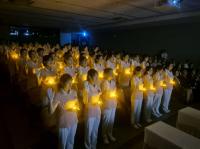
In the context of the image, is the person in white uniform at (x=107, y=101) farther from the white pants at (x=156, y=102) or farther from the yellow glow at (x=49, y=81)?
the white pants at (x=156, y=102)

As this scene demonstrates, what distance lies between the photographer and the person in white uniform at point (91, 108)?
340 centimetres

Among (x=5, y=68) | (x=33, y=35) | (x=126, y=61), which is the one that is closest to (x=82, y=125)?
(x=126, y=61)

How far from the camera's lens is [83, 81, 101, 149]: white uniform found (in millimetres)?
3400

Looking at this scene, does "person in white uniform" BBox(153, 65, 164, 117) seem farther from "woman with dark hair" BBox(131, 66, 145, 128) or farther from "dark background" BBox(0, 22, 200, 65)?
"dark background" BBox(0, 22, 200, 65)

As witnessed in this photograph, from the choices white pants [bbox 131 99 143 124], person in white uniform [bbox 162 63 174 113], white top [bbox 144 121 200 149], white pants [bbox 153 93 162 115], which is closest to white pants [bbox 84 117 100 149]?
white top [bbox 144 121 200 149]

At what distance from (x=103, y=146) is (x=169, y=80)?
125 inches

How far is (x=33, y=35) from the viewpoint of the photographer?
68.2 ft

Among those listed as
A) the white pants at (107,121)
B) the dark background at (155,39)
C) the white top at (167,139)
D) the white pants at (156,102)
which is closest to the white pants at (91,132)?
the white pants at (107,121)

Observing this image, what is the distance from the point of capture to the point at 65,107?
3.01m

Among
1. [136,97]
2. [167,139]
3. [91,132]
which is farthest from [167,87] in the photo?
[167,139]

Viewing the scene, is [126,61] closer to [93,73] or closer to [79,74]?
[79,74]

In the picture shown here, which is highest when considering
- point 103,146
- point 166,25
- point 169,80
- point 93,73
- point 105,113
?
point 166,25

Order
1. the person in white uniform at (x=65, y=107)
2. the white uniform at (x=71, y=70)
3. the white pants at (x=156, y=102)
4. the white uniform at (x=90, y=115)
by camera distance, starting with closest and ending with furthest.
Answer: the person in white uniform at (x=65, y=107) < the white uniform at (x=90, y=115) < the white uniform at (x=71, y=70) < the white pants at (x=156, y=102)

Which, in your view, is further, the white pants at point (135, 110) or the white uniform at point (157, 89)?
the white uniform at point (157, 89)
